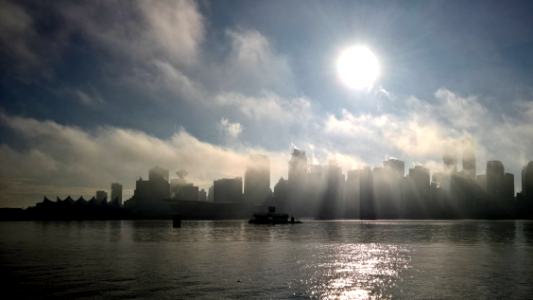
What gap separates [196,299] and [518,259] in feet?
154

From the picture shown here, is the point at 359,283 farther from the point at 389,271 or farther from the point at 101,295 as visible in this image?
the point at 101,295

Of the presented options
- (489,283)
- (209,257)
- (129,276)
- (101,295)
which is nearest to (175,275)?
(129,276)

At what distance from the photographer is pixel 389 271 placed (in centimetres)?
3925

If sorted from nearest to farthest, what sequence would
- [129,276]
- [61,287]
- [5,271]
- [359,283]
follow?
[61,287] → [359,283] → [129,276] → [5,271]

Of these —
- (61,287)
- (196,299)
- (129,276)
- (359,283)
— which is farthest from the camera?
(129,276)

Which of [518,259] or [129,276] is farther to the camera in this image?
[518,259]

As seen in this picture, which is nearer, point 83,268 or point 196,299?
point 196,299

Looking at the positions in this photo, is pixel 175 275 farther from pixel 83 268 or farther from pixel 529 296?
pixel 529 296

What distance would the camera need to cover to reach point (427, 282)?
33.1 m

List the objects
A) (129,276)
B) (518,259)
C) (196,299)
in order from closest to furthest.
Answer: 1. (196,299)
2. (129,276)
3. (518,259)

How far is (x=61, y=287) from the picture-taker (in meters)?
30.2

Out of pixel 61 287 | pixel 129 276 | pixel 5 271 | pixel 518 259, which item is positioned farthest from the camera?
pixel 518 259

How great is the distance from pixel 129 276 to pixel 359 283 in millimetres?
21588

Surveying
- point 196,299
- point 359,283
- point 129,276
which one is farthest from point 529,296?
point 129,276
